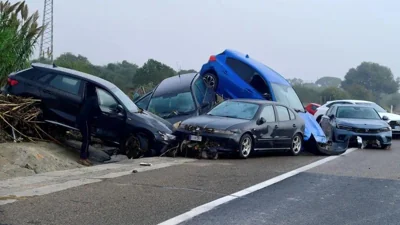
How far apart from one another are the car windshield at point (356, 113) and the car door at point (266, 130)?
576cm

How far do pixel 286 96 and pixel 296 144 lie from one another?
2.62 meters

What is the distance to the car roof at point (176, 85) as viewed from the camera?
1625cm

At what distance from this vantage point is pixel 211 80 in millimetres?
17375

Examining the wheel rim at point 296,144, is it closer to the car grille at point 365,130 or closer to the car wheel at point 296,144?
the car wheel at point 296,144

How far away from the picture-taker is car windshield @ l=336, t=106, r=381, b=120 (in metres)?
19.3

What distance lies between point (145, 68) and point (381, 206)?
730 inches

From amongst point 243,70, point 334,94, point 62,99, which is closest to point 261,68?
point 243,70

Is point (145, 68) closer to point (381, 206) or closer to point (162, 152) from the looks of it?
point (162, 152)

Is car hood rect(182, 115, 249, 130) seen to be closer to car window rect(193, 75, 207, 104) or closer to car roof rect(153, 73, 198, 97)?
car window rect(193, 75, 207, 104)

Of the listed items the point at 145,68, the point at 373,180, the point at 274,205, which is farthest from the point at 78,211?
the point at 145,68

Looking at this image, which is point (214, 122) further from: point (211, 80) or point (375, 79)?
point (375, 79)

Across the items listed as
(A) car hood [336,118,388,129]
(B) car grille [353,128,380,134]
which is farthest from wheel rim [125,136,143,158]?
(B) car grille [353,128,380,134]

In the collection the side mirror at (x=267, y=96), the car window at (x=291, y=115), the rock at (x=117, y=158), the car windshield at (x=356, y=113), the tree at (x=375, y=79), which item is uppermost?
the tree at (x=375, y=79)

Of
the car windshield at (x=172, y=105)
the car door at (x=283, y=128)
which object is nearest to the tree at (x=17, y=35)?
the car windshield at (x=172, y=105)
